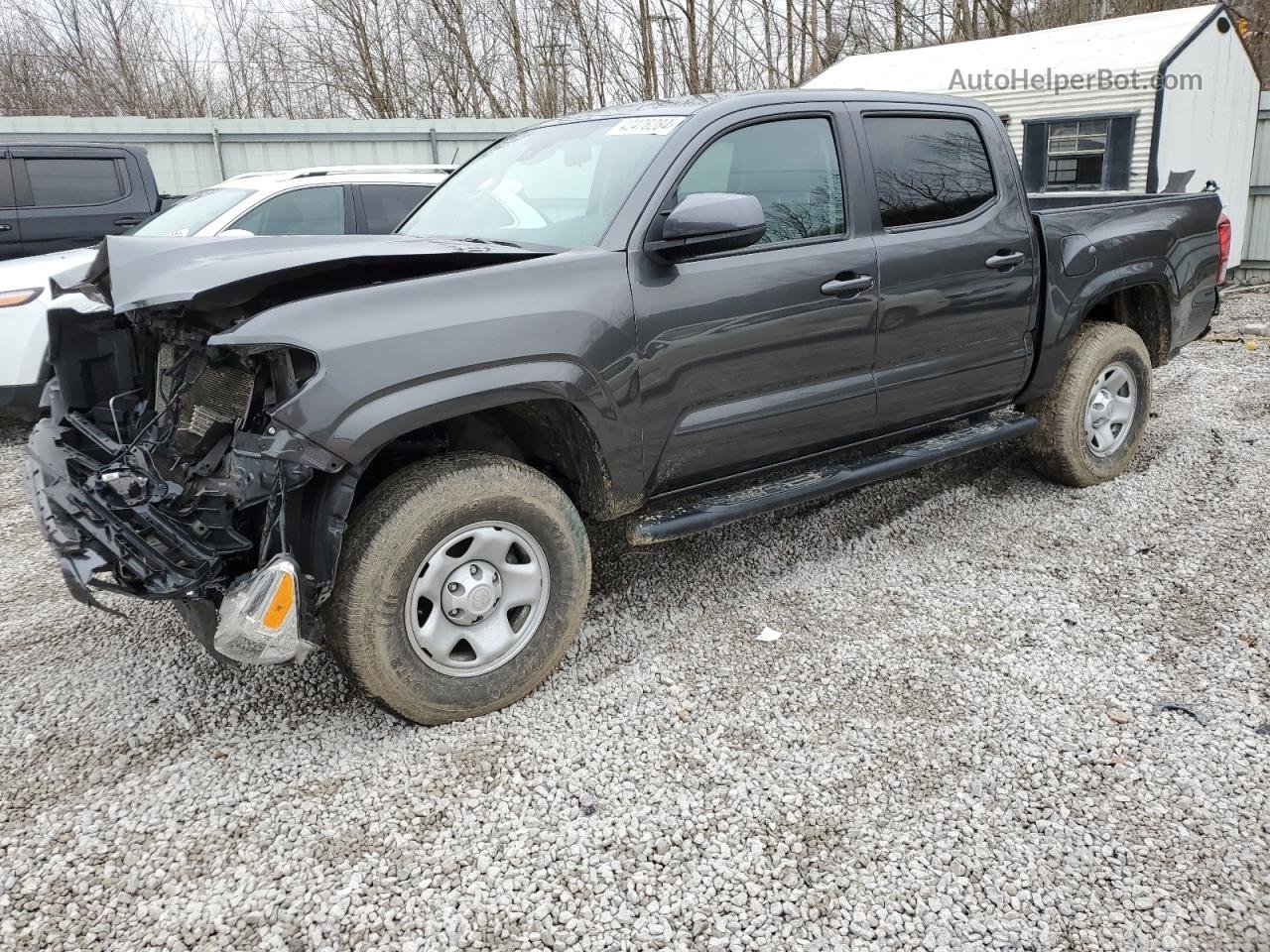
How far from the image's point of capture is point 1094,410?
468 cm

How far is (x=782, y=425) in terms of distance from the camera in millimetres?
3416

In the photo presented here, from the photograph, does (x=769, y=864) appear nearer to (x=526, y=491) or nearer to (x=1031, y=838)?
(x=1031, y=838)

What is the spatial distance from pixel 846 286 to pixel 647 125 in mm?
936

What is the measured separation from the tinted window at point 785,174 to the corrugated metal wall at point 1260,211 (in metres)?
12.6

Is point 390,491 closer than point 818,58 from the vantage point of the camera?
Yes

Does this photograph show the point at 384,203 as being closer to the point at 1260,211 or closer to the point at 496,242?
the point at 496,242

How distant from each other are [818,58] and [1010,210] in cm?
1858

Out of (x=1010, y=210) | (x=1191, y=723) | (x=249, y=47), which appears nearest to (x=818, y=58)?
(x=249, y=47)

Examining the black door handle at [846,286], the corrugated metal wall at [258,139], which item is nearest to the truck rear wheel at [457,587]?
the black door handle at [846,286]

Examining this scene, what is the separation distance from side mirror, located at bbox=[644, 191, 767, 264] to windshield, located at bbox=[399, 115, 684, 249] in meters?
0.26

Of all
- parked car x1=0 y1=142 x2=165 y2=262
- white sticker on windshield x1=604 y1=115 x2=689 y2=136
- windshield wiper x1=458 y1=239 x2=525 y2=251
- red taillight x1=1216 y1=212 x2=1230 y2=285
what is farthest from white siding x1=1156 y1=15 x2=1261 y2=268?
parked car x1=0 y1=142 x2=165 y2=262

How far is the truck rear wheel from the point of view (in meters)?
2.62

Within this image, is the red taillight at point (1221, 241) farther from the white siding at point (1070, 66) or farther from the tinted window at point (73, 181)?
the tinted window at point (73, 181)

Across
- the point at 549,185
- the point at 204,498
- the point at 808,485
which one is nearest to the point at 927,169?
the point at 808,485
